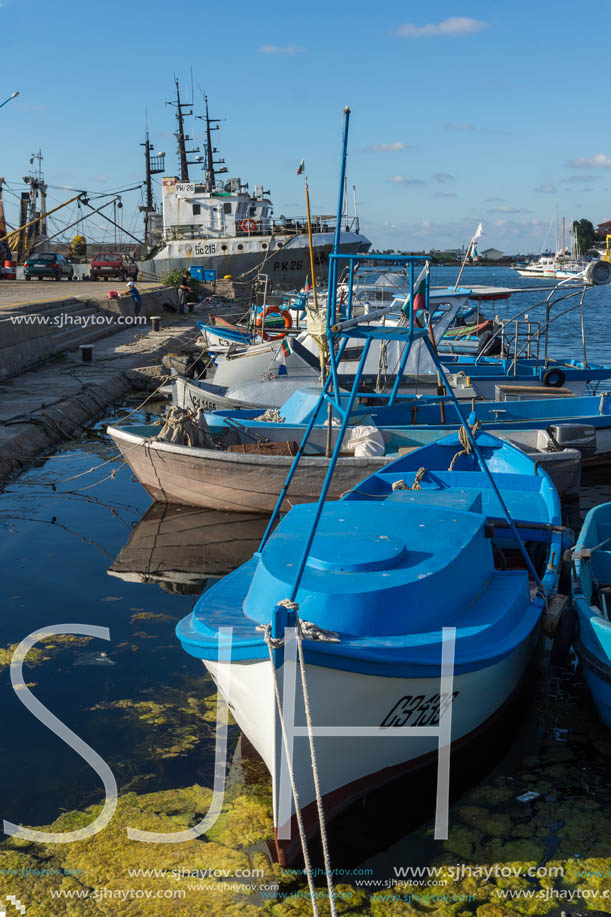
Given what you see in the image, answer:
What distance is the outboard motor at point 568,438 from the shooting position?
1138cm

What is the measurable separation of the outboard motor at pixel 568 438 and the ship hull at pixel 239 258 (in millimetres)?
37729

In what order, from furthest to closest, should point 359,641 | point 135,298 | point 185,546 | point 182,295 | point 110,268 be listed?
1. point 110,268
2. point 182,295
3. point 135,298
4. point 185,546
5. point 359,641

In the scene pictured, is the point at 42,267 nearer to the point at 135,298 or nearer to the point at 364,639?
the point at 135,298

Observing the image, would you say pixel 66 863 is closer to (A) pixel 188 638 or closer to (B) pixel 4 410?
(A) pixel 188 638

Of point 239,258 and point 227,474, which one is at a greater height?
point 239,258

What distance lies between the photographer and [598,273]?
14094mm

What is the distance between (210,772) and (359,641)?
159 centimetres

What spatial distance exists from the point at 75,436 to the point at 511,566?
34.5 feet

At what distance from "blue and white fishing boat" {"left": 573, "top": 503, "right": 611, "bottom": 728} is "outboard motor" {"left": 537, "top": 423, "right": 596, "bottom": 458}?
11.5 ft

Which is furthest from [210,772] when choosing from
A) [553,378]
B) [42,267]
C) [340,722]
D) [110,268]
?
[110,268]

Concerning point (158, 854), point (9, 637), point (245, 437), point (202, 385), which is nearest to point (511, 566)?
point (158, 854)

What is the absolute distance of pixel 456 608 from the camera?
17.2 ft

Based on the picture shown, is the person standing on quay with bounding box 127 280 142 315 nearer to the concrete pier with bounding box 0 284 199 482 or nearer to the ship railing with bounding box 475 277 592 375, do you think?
the concrete pier with bounding box 0 284 199 482

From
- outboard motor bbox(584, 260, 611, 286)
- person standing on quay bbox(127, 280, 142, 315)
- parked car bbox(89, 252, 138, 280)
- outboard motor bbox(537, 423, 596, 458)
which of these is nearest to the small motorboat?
outboard motor bbox(537, 423, 596, 458)
